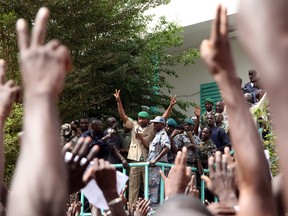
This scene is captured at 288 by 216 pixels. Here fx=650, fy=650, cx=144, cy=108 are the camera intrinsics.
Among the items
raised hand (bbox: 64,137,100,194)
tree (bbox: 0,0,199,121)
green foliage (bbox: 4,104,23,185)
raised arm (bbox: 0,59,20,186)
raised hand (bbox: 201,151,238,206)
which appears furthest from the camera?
tree (bbox: 0,0,199,121)

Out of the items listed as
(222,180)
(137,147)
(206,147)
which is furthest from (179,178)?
(206,147)

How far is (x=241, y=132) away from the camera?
1.71 meters

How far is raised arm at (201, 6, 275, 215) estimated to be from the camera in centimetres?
168

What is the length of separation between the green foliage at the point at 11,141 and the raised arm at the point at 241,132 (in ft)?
28.3

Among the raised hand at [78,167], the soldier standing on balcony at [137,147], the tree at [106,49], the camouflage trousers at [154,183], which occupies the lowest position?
the raised hand at [78,167]

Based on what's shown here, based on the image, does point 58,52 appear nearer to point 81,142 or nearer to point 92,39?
point 81,142

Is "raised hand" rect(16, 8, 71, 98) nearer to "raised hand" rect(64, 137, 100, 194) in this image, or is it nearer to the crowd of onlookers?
"raised hand" rect(64, 137, 100, 194)

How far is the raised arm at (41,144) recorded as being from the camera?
138cm

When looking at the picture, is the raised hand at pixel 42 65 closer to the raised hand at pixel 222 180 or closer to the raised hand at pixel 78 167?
the raised hand at pixel 78 167

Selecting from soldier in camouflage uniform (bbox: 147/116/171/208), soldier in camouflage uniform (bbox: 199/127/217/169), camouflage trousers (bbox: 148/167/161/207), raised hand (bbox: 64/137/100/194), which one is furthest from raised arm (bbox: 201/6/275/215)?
soldier in camouflage uniform (bbox: 199/127/217/169)

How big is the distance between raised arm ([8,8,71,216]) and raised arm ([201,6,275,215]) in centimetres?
45

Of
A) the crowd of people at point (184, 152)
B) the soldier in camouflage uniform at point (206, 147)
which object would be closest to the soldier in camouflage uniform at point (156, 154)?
the soldier in camouflage uniform at point (206, 147)

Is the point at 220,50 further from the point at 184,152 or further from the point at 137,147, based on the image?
the point at 137,147

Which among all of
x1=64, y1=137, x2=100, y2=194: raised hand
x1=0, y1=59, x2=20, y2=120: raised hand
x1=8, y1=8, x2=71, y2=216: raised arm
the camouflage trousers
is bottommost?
x1=8, y1=8, x2=71, y2=216: raised arm
